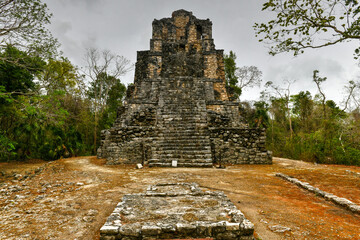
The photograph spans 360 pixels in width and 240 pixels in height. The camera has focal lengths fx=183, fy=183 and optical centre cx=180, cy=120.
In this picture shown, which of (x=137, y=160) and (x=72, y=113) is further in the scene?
(x=72, y=113)

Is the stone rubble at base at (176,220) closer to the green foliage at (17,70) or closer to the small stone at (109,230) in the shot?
the small stone at (109,230)

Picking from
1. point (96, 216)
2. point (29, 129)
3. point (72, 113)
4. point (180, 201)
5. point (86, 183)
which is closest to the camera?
point (96, 216)

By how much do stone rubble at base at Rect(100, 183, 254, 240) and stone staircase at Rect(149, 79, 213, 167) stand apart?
4.13 meters

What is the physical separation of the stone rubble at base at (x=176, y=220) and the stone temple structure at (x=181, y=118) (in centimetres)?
414

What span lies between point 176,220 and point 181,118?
728 cm

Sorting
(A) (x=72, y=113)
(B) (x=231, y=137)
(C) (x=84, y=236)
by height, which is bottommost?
(C) (x=84, y=236)

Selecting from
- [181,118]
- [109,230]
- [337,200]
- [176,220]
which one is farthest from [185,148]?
[109,230]

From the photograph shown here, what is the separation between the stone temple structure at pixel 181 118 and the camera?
7762mm

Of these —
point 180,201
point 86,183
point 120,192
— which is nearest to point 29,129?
point 86,183

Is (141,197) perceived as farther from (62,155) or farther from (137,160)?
(62,155)

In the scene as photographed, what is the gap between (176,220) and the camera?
221 centimetres

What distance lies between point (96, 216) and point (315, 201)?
384 cm

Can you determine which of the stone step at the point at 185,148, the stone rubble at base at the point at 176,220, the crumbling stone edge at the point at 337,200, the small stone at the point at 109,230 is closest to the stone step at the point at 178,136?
the stone step at the point at 185,148

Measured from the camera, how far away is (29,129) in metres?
9.24
